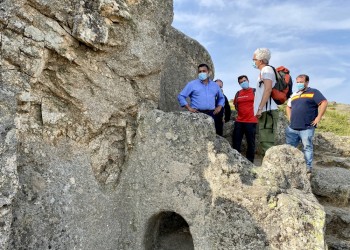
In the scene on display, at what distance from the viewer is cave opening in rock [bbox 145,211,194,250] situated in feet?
21.8

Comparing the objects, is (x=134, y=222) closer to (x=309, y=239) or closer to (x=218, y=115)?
(x=309, y=239)

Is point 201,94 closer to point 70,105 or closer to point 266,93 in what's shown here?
point 266,93

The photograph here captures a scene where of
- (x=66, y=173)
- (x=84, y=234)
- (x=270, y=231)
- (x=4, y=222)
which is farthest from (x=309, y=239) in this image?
(x=4, y=222)

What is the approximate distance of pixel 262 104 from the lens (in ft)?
26.0

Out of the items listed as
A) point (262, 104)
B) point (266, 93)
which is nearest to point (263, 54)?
point (266, 93)

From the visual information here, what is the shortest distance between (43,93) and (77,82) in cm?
56

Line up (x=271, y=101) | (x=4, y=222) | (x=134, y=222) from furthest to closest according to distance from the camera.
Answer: (x=271, y=101)
(x=134, y=222)
(x=4, y=222)

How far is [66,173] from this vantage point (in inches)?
227

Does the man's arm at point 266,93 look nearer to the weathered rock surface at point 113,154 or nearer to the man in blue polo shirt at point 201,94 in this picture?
the man in blue polo shirt at point 201,94

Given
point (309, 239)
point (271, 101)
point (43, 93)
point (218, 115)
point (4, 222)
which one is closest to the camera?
point (4, 222)

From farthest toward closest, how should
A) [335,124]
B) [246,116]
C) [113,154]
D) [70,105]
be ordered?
1. [335,124]
2. [246,116]
3. [113,154]
4. [70,105]

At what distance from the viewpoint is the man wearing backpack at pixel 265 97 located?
25.8ft

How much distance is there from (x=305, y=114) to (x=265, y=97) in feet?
3.13

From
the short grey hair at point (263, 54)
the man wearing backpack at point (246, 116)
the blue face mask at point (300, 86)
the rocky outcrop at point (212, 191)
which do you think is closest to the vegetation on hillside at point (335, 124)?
the blue face mask at point (300, 86)
